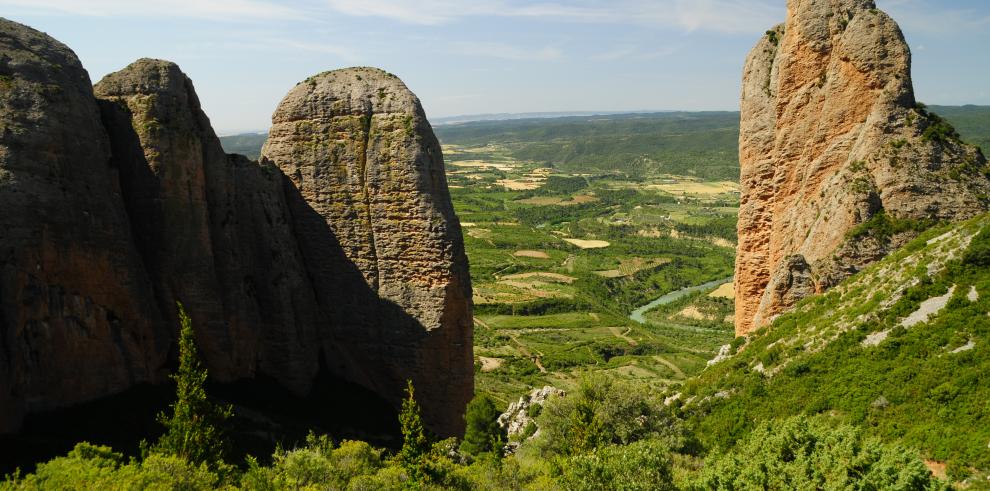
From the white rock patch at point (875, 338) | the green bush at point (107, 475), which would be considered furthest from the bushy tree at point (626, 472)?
the green bush at point (107, 475)

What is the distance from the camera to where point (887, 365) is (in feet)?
72.4

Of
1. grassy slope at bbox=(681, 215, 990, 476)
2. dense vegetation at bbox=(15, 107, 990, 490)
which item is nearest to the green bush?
dense vegetation at bbox=(15, 107, 990, 490)

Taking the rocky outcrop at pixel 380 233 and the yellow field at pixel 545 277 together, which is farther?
the yellow field at pixel 545 277

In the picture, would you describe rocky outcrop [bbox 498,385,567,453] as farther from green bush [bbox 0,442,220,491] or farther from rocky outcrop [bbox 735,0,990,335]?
green bush [bbox 0,442,220,491]

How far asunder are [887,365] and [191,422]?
23.8 metres

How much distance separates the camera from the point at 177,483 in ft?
59.7

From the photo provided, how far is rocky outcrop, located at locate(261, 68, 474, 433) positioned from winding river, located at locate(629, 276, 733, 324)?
Answer: 293 ft

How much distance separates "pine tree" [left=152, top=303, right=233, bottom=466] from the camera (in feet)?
70.0

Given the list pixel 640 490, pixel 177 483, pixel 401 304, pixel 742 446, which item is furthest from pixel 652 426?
pixel 177 483

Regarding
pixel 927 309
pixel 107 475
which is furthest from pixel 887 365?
pixel 107 475

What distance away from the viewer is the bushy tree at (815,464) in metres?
14.4

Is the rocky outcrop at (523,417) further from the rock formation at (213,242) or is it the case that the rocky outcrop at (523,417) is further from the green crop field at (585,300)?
the green crop field at (585,300)

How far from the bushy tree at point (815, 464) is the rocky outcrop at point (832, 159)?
1317 centimetres

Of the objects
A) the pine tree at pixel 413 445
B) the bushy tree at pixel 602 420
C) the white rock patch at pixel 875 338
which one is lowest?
the bushy tree at pixel 602 420
